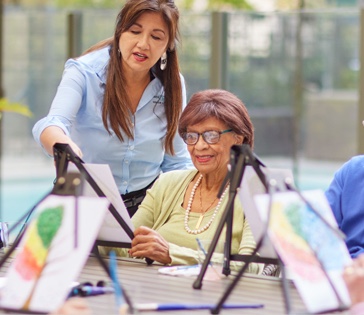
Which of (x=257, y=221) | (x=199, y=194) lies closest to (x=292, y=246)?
(x=257, y=221)

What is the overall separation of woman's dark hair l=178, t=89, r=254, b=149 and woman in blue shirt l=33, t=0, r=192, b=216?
32 cm

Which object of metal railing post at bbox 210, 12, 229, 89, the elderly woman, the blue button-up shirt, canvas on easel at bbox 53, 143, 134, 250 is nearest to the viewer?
canvas on easel at bbox 53, 143, 134, 250

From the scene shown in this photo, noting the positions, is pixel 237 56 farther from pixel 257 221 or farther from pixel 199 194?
pixel 257 221

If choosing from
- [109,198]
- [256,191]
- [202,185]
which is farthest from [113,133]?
[256,191]

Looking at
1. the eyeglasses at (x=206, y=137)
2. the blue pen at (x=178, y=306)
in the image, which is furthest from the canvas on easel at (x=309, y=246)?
the eyeglasses at (x=206, y=137)

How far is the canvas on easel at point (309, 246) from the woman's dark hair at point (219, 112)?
750 millimetres

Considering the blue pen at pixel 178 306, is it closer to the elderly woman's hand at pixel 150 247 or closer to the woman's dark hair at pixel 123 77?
the elderly woman's hand at pixel 150 247

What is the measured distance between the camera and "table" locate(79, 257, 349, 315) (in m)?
2.20

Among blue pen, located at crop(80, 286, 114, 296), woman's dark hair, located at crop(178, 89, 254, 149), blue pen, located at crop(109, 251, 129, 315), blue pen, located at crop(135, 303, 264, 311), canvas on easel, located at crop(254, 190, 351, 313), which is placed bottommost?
blue pen, located at crop(80, 286, 114, 296)

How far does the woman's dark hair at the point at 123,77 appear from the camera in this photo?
3199 mm

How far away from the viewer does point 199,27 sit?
259 inches

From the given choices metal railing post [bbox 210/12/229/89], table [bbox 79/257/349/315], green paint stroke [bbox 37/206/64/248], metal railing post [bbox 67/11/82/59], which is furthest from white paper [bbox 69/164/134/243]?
metal railing post [bbox 67/11/82/59]

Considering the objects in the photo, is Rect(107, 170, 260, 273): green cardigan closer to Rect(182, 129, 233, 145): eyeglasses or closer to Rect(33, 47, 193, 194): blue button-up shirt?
Rect(182, 129, 233, 145): eyeglasses

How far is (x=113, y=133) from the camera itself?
→ 3385mm
